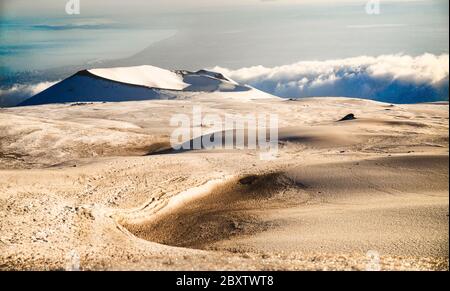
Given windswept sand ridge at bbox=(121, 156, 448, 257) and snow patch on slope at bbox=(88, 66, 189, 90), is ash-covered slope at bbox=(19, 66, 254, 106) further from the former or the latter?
windswept sand ridge at bbox=(121, 156, 448, 257)

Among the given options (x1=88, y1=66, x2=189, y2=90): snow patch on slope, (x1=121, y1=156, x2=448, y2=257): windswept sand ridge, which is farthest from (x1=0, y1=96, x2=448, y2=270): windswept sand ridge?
(x1=88, y1=66, x2=189, y2=90): snow patch on slope

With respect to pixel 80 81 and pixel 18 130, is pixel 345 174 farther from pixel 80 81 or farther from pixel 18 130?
pixel 80 81

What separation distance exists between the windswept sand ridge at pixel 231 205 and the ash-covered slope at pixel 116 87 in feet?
89.4

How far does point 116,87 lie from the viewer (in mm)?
46938

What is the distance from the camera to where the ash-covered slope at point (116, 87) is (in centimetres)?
4581

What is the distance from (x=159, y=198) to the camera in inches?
427

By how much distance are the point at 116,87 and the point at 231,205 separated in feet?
127

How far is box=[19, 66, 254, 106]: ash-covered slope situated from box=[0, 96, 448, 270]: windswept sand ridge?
27258mm

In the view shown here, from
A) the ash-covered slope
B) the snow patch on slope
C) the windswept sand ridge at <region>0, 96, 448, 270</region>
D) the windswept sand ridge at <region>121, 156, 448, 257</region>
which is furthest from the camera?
the snow patch on slope

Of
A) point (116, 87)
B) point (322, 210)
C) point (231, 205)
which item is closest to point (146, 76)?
point (116, 87)

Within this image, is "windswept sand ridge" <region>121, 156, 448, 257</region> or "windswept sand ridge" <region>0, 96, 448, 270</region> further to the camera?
"windswept sand ridge" <region>121, 156, 448, 257</region>

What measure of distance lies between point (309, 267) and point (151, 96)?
136 feet

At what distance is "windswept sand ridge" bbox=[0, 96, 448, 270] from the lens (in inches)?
264
